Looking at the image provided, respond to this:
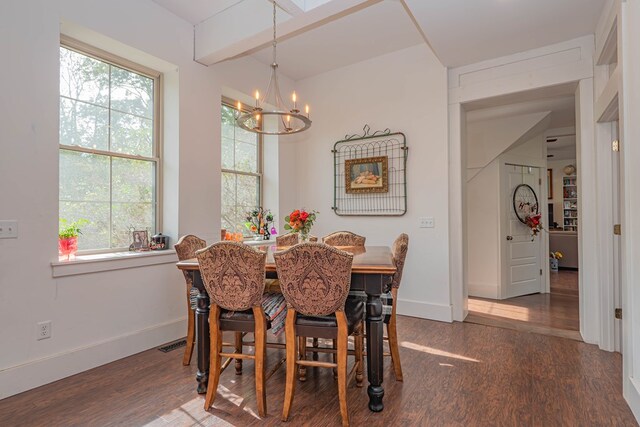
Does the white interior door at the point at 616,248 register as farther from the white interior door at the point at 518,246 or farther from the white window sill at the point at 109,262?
the white window sill at the point at 109,262

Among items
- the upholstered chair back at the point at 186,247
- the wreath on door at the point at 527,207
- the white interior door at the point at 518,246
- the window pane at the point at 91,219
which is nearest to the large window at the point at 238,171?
the upholstered chair back at the point at 186,247

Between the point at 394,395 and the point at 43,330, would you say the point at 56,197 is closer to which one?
the point at 43,330

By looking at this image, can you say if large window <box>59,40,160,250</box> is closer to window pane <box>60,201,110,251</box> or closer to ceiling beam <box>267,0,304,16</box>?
window pane <box>60,201,110,251</box>

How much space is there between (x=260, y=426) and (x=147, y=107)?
2.96 metres

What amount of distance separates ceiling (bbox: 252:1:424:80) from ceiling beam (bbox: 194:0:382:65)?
40cm

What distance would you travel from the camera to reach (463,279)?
381 cm

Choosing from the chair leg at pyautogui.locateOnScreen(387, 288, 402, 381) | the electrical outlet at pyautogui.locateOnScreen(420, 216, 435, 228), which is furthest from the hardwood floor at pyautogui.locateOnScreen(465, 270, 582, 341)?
the chair leg at pyautogui.locateOnScreen(387, 288, 402, 381)

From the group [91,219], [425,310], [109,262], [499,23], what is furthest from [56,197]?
[499,23]

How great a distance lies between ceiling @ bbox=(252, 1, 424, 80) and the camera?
3.38m

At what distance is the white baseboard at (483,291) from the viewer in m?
4.93

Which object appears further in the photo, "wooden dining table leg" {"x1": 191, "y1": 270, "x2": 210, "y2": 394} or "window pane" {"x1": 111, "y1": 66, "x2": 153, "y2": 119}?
"window pane" {"x1": 111, "y1": 66, "x2": 153, "y2": 119}

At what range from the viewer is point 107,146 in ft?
9.91

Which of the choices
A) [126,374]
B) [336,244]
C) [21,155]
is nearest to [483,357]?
[336,244]

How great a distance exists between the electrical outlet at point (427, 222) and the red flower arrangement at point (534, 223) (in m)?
2.26
